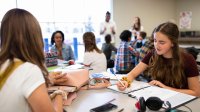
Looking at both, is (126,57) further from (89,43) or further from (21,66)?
(21,66)

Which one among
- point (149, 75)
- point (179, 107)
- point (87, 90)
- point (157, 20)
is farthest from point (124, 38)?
point (157, 20)

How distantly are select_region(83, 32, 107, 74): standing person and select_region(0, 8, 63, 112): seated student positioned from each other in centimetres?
211

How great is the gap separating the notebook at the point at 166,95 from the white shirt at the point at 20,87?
0.74 m

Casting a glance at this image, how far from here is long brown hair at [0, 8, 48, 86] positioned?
1005mm

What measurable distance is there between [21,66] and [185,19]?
7.65 meters

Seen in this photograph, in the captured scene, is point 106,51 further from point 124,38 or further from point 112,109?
point 112,109

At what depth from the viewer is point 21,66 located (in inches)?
38.2

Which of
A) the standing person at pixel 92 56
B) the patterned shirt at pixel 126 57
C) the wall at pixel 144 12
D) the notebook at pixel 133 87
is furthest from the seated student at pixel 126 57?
the wall at pixel 144 12

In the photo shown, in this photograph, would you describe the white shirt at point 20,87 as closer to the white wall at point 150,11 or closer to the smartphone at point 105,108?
the smartphone at point 105,108

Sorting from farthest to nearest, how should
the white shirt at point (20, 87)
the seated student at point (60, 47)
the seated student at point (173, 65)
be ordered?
the seated student at point (60, 47), the seated student at point (173, 65), the white shirt at point (20, 87)

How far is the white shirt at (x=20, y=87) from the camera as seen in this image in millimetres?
940

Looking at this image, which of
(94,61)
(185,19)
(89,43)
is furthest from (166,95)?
(185,19)

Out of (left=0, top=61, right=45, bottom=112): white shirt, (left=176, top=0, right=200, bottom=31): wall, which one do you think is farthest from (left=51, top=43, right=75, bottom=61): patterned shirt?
(left=176, top=0, right=200, bottom=31): wall

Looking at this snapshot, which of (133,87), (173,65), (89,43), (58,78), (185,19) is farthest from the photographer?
(185,19)
